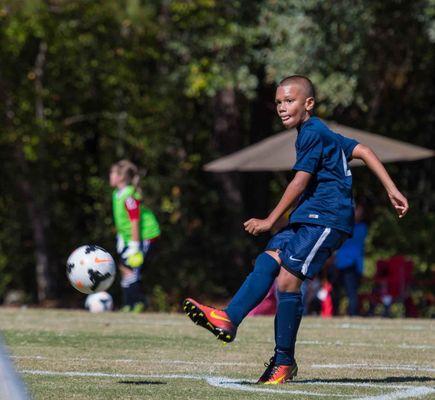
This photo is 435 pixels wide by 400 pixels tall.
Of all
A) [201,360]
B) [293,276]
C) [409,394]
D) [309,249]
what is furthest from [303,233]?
[201,360]

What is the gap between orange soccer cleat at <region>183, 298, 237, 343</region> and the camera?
6.99 m

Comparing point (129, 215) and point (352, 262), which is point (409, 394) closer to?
point (129, 215)

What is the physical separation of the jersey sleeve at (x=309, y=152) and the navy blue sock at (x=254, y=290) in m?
0.60

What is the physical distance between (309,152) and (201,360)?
6.86 ft

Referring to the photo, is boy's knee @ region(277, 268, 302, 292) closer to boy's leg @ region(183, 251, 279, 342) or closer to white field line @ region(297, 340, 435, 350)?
boy's leg @ region(183, 251, 279, 342)

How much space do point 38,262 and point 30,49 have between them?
4.14 meters

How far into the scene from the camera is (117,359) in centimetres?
870

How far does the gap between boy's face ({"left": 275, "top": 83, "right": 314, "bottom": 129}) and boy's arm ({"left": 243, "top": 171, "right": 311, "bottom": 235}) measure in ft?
1.40

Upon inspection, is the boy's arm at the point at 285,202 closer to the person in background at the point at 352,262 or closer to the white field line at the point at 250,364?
the white field line at the point at 250,364

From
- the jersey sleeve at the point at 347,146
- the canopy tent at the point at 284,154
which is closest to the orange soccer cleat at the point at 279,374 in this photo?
the jersey sleeve at the point at 347,146

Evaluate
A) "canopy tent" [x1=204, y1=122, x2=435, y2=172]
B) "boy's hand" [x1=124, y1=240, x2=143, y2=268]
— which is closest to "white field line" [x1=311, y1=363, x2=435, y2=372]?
"boy's hand" [x1=124, y1=240, x2=143, y2=268]

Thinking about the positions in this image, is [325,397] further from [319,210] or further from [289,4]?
[289,4]

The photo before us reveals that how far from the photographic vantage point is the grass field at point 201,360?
6781 millimetres

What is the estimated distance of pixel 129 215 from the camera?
608 inches
